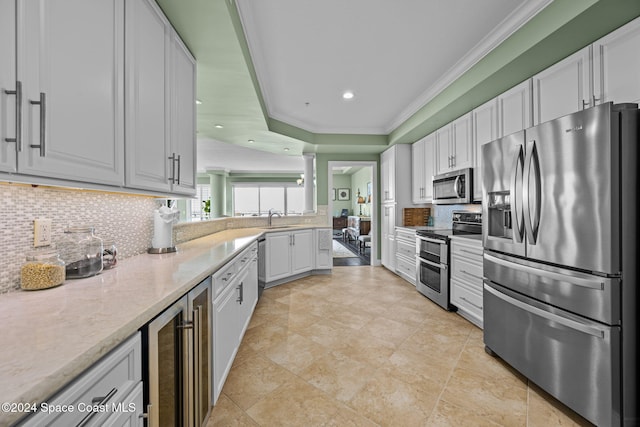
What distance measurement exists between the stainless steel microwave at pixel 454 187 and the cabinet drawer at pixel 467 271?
785mm

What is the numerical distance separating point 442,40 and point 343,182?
941 cm

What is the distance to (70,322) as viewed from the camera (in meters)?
0.73

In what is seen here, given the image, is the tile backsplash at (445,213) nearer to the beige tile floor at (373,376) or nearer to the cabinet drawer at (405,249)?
the cabinet drawer at (405,249)

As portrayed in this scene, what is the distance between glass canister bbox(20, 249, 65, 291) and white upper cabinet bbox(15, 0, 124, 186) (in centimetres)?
36

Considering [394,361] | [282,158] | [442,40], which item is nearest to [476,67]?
[442,40]

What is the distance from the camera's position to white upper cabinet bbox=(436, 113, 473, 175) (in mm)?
3256

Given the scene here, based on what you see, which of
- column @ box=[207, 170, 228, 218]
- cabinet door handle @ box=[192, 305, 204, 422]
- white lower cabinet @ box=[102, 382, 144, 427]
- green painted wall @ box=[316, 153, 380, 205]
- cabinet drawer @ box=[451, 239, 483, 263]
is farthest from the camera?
column @ box=[207, 170, 228, 218]

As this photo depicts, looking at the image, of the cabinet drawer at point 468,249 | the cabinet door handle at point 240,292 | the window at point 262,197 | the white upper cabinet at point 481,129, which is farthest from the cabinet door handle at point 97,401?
the window at point 262,197

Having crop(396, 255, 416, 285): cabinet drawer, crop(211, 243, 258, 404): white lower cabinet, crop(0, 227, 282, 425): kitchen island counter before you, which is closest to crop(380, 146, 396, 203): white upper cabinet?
crop(396, 255, 416, 285): cabinet drawer

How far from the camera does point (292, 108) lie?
393 cm

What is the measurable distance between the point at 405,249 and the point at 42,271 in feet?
13.2

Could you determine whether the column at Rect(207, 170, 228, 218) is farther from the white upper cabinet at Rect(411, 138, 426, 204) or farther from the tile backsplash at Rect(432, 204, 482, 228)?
the tile backsplash at Rect(432, 204, 482, 228)

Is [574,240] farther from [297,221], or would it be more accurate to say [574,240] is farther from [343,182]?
[343,182]

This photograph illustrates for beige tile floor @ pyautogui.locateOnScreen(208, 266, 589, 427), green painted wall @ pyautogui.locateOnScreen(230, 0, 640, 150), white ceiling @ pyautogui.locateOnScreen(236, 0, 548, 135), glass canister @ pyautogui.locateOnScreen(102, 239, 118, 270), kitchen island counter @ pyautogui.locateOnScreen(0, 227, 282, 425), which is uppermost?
white ceiling @ pyautogui.locateOnScreen(236, 0, 548, 135)
